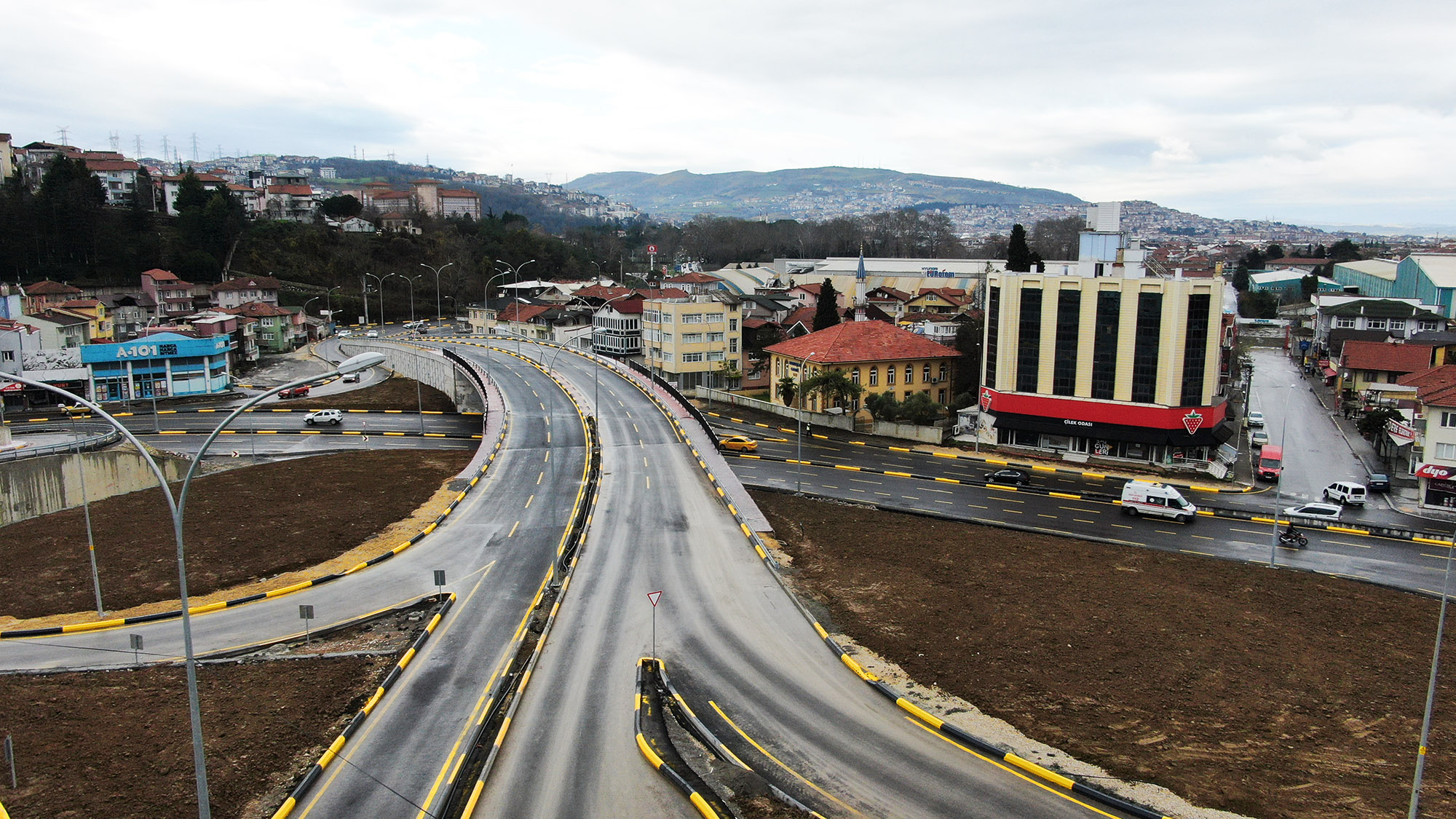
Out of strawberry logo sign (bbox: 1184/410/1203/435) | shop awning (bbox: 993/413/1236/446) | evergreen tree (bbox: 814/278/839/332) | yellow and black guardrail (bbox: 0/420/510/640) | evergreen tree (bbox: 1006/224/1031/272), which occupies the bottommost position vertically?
yellow and black guardrail (bbox: 0/420/510/640)

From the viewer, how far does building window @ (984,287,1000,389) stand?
59594mm

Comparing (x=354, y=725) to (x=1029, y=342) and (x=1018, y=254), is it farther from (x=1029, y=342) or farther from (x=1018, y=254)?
(x=1018, y=254)

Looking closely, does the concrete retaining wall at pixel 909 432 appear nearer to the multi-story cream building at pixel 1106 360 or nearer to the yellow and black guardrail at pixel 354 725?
the multi-story cream building at pixel 1106 360

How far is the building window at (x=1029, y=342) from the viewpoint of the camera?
57844 mm

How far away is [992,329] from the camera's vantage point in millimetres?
60562

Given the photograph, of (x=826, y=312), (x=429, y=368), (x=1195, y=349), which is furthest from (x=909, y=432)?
(x=429, y=368)

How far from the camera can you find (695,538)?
3606 cm

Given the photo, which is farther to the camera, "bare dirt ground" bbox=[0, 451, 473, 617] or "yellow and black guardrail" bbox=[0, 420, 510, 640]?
"bare dirt ground" bbox=[0, 451, 473, 617]

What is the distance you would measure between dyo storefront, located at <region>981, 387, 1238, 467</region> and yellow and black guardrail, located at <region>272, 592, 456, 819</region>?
139 ft

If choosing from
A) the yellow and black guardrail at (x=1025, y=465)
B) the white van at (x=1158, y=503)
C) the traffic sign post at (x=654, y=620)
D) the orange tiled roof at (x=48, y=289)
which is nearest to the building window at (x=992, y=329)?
the yellow and black guardrail at (x=1025, y=465)

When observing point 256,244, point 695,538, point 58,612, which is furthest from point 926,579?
point 256,244

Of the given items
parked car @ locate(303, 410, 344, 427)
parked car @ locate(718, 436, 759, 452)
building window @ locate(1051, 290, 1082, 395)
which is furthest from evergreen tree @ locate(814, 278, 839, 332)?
parked car @ locate(303, 410, 344, 427)

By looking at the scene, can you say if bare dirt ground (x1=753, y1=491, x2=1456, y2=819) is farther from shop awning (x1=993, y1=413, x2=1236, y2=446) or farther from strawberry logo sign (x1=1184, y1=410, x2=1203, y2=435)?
strawberry logo sign (x1=1184, y1=410, x2=1203, y2=435)

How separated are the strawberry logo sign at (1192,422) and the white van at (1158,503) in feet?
36.8
